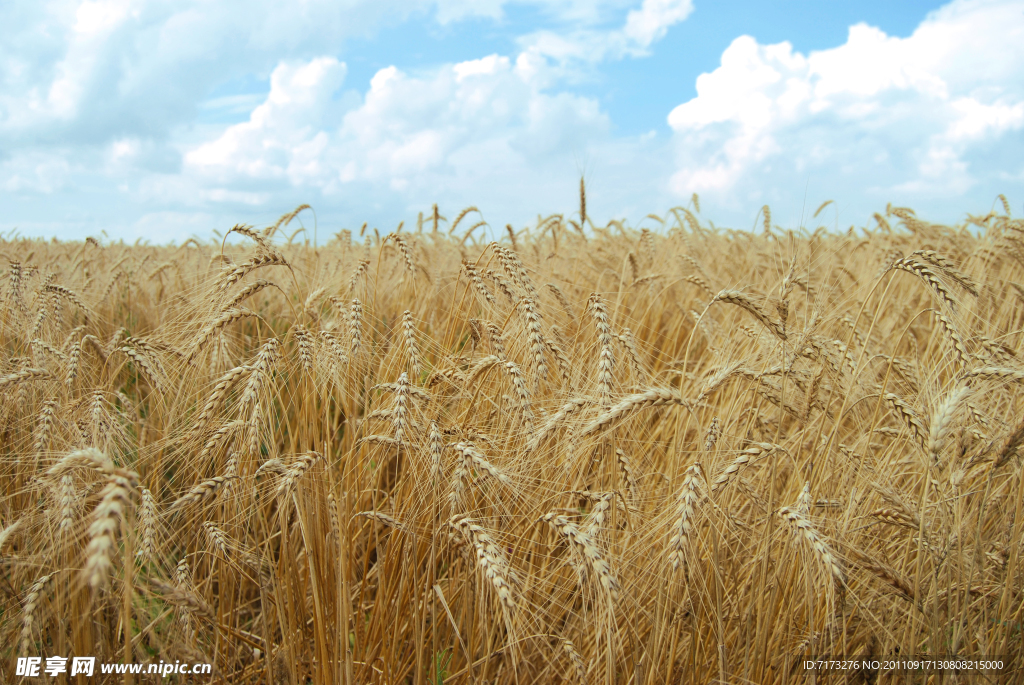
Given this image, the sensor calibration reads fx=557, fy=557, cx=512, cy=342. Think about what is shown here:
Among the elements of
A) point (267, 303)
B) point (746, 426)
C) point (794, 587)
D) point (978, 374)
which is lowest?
point (794, 587)

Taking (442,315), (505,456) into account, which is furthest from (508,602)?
(442,315)

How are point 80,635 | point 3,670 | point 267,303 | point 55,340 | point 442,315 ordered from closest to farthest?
point 80,635
point 3,670
point 55,340
point 442,315
point 267,303

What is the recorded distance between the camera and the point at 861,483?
186 cm

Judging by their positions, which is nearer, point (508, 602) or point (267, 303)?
point (508, 602)

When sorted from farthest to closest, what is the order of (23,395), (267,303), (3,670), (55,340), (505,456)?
1. (267,303)
2. (55,340)
3. (23,395)
4. (505,456)
5. (3,670)

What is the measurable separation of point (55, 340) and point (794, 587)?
3259mm

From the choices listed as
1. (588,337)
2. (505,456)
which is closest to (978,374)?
(588,337)

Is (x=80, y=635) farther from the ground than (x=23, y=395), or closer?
closer

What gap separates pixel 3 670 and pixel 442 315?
8.20 ft

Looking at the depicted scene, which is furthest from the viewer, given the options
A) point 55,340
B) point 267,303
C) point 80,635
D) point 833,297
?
point 267,303

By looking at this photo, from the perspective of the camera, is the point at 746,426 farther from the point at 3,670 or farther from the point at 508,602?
the point at 3,670

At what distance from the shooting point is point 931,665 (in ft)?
4.89

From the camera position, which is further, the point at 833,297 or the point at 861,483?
the point at 833,297

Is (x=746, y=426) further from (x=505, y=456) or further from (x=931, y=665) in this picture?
(x=505, y=456)
